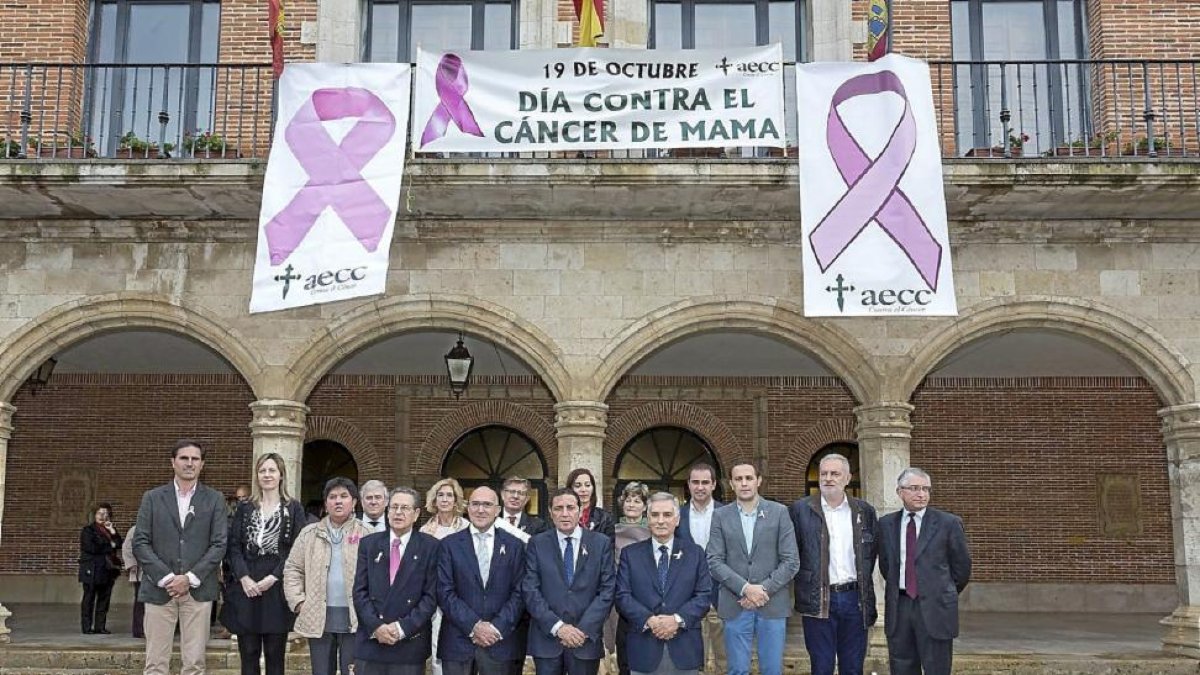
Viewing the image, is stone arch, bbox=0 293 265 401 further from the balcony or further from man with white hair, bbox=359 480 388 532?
man with white hair, bbox=359 480 388 532

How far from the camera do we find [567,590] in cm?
640

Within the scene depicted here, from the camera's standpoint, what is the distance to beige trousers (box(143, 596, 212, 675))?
24.1 feet

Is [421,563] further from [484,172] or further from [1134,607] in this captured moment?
[1134,607]

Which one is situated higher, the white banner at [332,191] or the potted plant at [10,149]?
the potted plant at [10,149]

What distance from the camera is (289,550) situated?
23.9 feet

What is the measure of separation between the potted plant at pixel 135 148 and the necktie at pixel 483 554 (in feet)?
19.1

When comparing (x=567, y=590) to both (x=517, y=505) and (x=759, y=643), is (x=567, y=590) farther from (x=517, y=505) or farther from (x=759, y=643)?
(x=759, y=643)

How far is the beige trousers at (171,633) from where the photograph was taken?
736 centimetres

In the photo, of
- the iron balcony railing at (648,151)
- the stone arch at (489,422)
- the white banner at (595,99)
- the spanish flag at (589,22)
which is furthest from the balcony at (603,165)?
the stone arch at (489,422)

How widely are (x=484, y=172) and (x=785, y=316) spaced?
2965 mm

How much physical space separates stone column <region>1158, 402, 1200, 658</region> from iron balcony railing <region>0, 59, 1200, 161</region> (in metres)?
2.48

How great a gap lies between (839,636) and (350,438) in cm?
1001

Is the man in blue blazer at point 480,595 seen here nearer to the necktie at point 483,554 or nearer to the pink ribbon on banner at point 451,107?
the necktie at point 483,554

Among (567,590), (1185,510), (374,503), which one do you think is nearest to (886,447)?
(1185,510)
